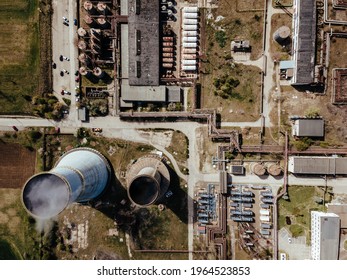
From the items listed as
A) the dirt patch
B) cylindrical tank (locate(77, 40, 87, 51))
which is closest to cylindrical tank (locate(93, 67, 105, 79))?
cylindrical tank (locate(77, 40, 87, 51))

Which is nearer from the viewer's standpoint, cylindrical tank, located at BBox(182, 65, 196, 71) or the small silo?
the small silo

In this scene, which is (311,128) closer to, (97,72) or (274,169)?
(274,169)

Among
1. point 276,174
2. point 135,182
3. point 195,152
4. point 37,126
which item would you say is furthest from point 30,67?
point 276,174

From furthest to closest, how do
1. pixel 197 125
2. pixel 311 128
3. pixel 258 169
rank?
pixel 197 125 → pixel 258 169 → pixel 311 128

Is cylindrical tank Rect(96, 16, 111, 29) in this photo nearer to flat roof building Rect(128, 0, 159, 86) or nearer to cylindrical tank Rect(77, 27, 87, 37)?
cylindrical tank Rect(77, 27, 87, 37)

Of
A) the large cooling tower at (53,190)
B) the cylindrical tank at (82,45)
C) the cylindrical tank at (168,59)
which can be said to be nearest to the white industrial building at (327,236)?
the cylindrical tank at (168,59)

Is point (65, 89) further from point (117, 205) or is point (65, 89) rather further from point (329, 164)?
point (329, 164)

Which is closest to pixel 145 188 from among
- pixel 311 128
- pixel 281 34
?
pixel 311 128
